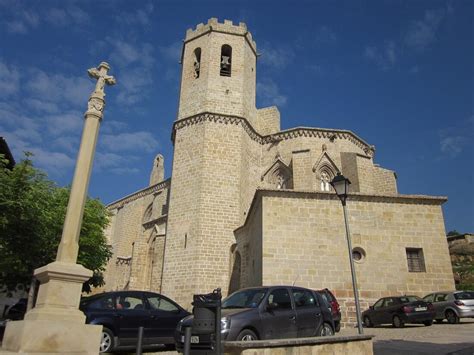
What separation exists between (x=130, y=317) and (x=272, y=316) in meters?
2.87

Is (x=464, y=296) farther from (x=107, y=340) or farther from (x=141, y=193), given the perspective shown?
(x=141, y=193)

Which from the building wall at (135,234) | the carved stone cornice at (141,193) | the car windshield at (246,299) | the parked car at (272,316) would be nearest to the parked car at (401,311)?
the parked car at (272,316)

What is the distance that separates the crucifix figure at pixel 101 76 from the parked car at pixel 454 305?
12.0m

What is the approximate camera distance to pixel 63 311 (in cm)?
506

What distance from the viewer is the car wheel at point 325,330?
7.20 metres

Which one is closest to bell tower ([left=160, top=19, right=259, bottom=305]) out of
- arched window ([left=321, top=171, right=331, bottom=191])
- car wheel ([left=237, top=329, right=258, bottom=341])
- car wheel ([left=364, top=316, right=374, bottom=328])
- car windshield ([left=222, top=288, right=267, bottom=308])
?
arched window ([left=321, top=171, right=331, bottom=191])

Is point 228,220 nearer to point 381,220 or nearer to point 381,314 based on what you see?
point 381,220

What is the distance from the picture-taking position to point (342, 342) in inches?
237

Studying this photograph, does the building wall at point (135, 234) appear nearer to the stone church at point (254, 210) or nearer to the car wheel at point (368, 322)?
the stone church at point (254, 210)

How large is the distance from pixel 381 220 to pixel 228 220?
7219 millimetres

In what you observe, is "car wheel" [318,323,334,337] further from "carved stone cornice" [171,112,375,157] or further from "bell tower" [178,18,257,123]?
"bell tower" [178,18,257,123]

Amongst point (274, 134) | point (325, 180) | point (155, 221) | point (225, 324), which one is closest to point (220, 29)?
point (274, 134)

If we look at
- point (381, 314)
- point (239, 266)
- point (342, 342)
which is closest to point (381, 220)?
point (381, 314)

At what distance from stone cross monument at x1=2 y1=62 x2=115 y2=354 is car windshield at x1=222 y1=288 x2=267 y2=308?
8.18 ft
